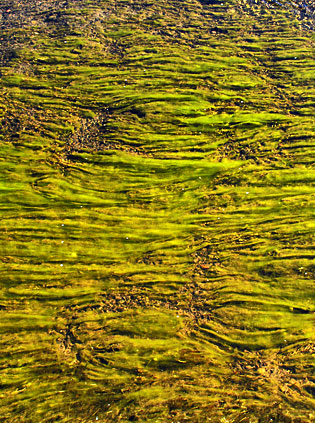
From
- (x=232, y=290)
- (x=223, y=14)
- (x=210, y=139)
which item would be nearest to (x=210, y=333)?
(x=232, y=290)

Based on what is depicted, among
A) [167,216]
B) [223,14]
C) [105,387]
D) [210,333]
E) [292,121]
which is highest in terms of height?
[223,14]

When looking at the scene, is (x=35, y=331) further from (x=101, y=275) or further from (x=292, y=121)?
(x=292, y=121)

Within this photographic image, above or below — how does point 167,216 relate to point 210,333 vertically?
above

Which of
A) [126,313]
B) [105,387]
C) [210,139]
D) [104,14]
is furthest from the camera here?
[104,14]

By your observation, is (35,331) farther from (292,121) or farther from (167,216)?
(292,121)

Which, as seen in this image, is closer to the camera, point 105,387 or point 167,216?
point 105,387

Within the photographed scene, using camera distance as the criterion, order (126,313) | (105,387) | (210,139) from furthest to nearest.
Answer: (210,139), (126,313), (105,387)
